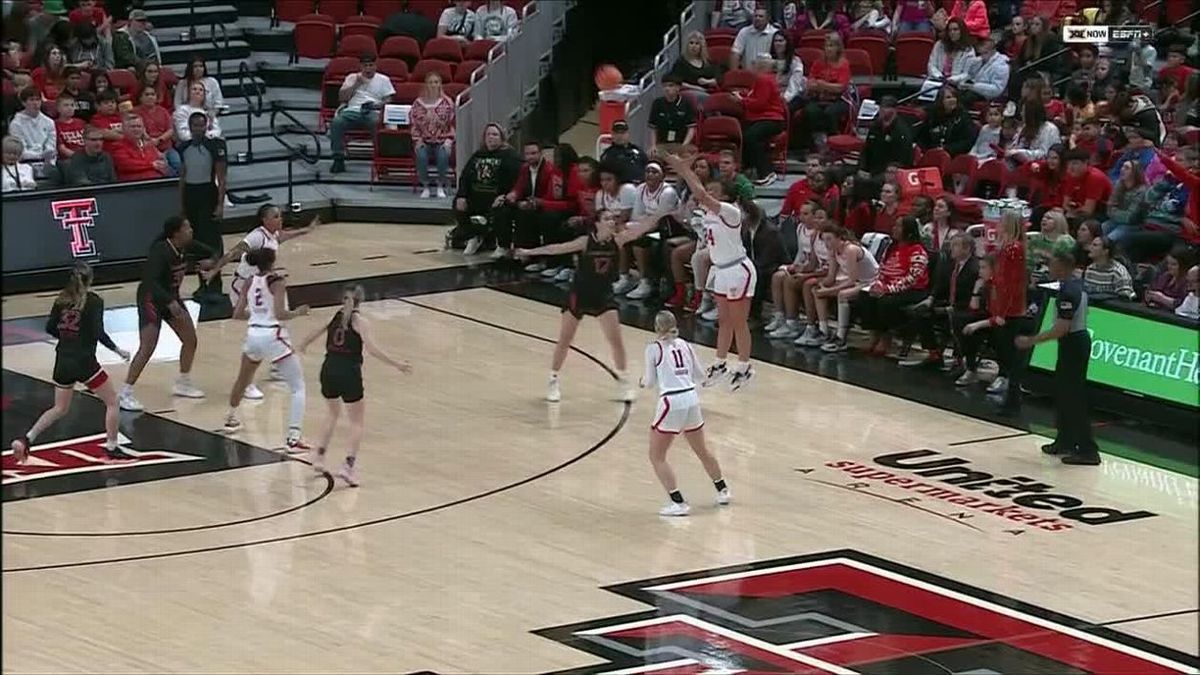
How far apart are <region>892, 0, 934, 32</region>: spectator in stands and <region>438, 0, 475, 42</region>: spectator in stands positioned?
5.59 metres

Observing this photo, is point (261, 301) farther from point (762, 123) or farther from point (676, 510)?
point (762, 123)

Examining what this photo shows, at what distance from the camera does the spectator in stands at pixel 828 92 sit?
2225 centimetres

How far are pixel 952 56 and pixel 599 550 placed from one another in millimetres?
11552

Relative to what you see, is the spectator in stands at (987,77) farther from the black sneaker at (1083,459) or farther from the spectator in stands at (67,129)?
the spectator in stands at (67,129)

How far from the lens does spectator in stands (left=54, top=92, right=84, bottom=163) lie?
21.0 m

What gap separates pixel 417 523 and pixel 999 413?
5.34 meters

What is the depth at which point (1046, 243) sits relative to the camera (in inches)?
643

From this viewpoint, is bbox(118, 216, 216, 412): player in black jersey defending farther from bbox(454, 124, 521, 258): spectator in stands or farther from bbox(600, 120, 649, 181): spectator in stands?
bbox(454, 124, 521, 258): spectator in stands

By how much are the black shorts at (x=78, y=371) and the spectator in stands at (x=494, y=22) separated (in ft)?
40.7

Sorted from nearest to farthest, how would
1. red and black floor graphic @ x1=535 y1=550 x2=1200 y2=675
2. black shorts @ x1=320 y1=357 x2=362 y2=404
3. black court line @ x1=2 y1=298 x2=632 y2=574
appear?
red and black floor graphic @ x1=535 y1=550 x2=1200 y2=675, black court line @ x1=2 y1=298 x2=632 y2=574, black shorts @ x1=320 y1=357 x2=362 y2=404

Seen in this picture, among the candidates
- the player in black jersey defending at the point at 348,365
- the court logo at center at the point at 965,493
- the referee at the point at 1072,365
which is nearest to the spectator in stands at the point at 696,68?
the referee at the point at 1072,365

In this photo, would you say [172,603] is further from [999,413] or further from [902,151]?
[902,151]

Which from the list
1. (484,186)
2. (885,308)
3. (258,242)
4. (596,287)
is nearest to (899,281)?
(885,308)

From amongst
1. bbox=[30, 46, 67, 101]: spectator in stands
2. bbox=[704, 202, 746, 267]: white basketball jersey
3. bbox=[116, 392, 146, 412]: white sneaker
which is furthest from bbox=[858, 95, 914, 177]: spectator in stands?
bbox=[30, 46, 67, 101]: spectator in stands
